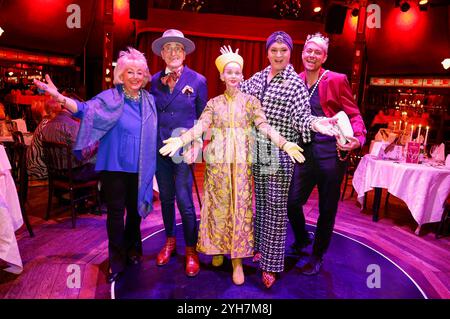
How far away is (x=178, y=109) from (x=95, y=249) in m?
1.44

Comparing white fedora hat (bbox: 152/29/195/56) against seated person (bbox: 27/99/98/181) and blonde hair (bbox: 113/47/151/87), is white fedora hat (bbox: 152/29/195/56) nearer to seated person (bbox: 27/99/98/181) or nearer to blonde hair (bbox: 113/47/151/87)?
blonde hair (bbox: 113/47/151/87)

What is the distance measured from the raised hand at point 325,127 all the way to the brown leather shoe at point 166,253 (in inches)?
56.2

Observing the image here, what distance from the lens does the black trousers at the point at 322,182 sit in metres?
2.52

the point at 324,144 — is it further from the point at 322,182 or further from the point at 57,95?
the point at 57,95

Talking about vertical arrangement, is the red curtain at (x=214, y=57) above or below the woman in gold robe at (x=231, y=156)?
above

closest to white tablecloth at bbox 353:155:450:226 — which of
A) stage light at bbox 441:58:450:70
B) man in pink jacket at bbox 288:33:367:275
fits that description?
man in pink jacket at bbox 288:33:367:275

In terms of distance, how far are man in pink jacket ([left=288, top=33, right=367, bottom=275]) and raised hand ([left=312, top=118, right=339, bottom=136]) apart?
0.29m

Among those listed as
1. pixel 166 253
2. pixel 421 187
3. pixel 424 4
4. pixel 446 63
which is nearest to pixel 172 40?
pixel 166 253

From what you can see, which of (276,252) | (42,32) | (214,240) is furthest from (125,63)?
(42,32)

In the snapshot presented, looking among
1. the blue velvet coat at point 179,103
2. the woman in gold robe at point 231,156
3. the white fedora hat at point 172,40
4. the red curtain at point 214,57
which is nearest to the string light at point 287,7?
the red curtain at point 214,57

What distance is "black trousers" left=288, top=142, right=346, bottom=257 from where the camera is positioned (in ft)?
8.27

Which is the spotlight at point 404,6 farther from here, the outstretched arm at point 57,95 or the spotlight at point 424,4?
the outstretched arm at point 57,95

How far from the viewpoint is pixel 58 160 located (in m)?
3.46

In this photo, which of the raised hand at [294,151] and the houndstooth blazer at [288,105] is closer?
the raised hand at [294,151]
